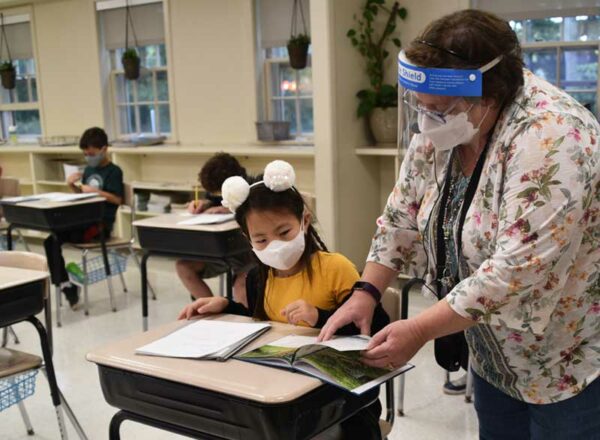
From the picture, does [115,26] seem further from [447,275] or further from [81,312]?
[447,275]

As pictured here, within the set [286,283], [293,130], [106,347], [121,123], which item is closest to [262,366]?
[106,347]

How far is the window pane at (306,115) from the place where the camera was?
17.4 ft

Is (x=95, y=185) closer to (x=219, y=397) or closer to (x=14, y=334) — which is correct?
(x=14, y=334)

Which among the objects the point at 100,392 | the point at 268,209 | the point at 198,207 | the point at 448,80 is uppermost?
the point at 448,80

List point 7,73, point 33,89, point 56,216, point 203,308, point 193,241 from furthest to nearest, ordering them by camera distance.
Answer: point 33,89
point 7,73
point 56,216
point 193,241
point 203,308

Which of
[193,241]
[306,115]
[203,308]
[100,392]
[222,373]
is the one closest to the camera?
[222,373]

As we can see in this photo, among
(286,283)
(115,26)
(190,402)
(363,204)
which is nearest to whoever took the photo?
(190,402)

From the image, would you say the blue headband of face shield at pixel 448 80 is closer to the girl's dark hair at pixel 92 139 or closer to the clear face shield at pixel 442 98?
the clear face shield at pixel 442 98

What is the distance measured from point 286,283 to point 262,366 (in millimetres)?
517

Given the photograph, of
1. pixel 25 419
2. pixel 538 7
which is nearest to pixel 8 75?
pixel 25 419

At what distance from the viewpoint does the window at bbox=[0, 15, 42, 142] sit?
688 cm

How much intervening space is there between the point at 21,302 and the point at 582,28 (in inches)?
141

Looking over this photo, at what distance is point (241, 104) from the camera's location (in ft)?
17.9

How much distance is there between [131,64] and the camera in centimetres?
582
